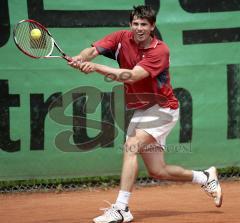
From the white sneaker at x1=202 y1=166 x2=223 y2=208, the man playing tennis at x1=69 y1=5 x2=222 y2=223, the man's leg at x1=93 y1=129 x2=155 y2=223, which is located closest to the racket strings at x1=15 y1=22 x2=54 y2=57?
the man playing tennis at x1=69 y1=5 x2=222 y2=223

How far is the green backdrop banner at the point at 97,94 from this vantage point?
6.19 metres

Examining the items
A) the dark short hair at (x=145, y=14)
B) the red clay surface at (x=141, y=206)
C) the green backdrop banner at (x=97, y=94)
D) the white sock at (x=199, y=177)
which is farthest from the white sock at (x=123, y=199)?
the green backdrop banner at (x=97, y=94)

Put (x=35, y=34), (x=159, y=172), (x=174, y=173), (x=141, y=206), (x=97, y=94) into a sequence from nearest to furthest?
(x=35, y=34) → (x=159, y=172) → (x=174, y=173) → (x=141, y=206) → (x=97, y=94)

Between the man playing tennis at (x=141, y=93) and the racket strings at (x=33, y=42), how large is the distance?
0.87ft

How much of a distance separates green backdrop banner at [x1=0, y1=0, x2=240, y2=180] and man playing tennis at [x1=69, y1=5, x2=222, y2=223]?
1414mm

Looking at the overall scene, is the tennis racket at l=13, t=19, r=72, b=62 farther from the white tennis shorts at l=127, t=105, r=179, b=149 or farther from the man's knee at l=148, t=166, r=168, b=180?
the man's knee at l=148, t=166, r=168, b=180

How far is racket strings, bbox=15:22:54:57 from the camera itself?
15.7 feet

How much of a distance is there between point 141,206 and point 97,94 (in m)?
1.35

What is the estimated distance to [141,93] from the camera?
4812mm

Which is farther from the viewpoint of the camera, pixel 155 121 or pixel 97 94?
pixel 97 94

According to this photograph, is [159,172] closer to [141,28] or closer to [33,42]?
[141,28]

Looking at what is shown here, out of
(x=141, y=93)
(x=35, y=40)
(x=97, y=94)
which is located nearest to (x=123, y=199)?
(x=141, y=93)

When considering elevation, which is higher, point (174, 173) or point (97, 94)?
point (97, 94)

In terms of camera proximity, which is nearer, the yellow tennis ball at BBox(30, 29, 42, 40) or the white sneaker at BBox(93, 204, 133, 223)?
the white sneaker at BBox(93, 204, 133, 223)
